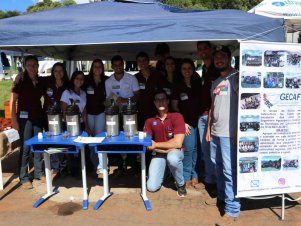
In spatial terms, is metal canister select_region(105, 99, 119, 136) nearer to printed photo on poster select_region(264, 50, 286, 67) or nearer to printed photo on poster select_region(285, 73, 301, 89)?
printed photo on poster select_region(264, 50, 286, 67)

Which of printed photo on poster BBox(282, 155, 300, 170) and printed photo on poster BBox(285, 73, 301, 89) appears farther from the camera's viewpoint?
printed photo on poster BBox(282, 155, 300, 170)

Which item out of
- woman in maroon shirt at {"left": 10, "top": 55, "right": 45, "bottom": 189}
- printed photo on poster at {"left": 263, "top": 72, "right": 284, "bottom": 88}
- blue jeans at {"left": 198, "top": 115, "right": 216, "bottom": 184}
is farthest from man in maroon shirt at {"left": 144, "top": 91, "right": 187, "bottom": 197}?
woman in maroon shirt at {"left": 10, "top": 55, "right": 45, "bottom": 189}

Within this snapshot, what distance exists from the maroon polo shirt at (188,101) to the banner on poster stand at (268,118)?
1012mm

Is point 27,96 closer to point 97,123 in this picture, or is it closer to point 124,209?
point 97,123

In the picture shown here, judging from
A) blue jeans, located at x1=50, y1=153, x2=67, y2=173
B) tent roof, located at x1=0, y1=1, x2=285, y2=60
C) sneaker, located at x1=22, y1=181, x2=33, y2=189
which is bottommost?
sneaker, located at x1=22, y1=181, x2=33, y2=189

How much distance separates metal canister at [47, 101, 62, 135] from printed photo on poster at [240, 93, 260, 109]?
82.5 inches

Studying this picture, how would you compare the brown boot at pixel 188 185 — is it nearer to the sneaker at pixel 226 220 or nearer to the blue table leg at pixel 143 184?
the blue table leg at pixel 143 184

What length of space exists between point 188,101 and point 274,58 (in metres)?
1.22

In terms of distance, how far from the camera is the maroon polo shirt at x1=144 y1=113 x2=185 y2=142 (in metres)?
3.92

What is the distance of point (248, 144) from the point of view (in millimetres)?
3184

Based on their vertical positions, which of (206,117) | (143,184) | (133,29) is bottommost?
(143,184)

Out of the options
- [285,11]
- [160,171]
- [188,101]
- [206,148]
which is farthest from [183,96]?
[285,11]

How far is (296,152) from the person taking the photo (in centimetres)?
334

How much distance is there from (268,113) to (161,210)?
1.57m
